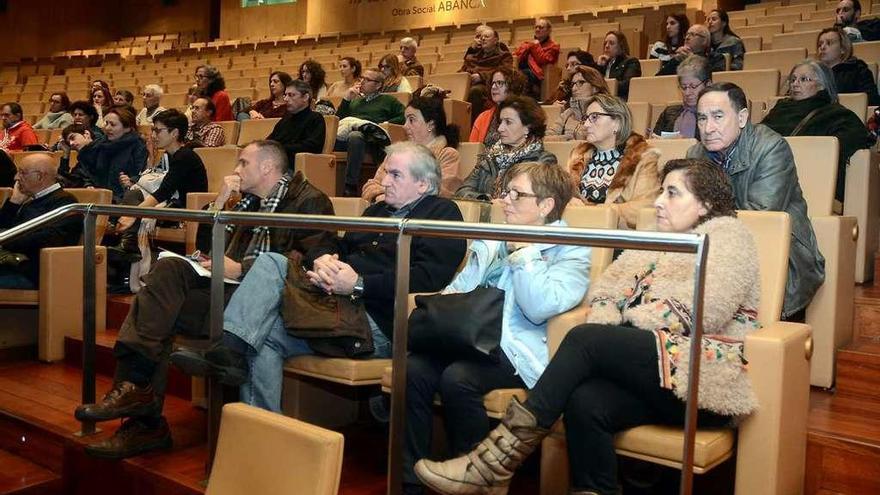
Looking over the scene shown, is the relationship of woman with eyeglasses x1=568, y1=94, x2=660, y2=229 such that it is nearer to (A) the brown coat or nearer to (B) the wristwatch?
(A) the brown coat

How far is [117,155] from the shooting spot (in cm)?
409

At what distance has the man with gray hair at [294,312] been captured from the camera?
1.85m

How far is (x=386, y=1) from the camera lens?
10.4 m

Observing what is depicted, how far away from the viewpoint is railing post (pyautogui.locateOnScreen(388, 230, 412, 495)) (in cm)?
156

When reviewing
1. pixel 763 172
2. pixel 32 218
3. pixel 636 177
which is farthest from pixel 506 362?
pixel 32 218

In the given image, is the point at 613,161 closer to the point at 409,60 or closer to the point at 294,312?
the point at 294,312

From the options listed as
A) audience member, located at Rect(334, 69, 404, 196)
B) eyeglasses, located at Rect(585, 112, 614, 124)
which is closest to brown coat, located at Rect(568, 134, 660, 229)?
eyeglasses, located at Rect(585, 112, 614, 124)

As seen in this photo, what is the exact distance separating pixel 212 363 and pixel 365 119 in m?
2.48

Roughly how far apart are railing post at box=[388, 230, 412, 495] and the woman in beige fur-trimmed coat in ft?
0.24

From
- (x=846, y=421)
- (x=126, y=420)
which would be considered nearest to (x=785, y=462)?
(x=846, y=421)

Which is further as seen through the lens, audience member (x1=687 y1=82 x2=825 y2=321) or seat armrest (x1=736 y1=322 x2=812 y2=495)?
audience member (x1=687 y1=82 x2=825 y2=321)

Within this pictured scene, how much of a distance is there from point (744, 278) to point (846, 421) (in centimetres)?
48

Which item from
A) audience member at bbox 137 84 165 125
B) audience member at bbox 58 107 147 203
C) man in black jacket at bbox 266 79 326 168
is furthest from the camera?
audience member at bbox 137 84 165 125

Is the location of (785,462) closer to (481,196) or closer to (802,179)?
(802,179)
